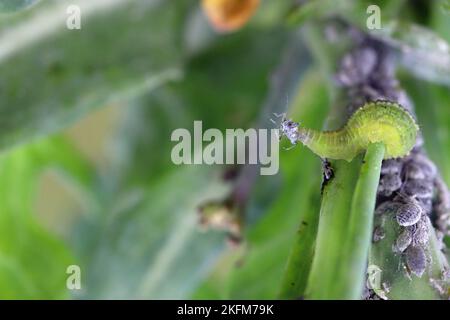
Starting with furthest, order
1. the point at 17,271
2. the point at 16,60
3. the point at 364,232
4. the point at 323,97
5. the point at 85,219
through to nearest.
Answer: the point at 85,219, the point at 17,271, the point at 323,97, the point at 16,60, the point at 364,232

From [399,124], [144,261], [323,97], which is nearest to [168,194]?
[144,261]

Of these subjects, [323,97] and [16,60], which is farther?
[323,97]

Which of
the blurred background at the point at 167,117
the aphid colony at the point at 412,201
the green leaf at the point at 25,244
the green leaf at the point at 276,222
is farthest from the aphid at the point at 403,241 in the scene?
the green leaf at the point at 25,244

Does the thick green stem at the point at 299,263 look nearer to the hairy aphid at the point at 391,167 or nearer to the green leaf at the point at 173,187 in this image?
the hairy aphid at the point at 391,167

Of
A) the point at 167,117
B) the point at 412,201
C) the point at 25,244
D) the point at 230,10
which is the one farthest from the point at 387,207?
the point at 25,244

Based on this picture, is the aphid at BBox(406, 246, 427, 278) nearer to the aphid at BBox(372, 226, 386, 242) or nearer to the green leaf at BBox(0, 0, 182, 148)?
the aphid at BBox(372, 226, 386, 242)

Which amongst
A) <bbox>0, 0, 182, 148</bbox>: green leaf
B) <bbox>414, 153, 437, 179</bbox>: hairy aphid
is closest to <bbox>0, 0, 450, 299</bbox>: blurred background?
<bbox>0, 0, 182, 148</bbox>: green leaf

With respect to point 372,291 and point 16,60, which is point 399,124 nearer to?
point 372,291
